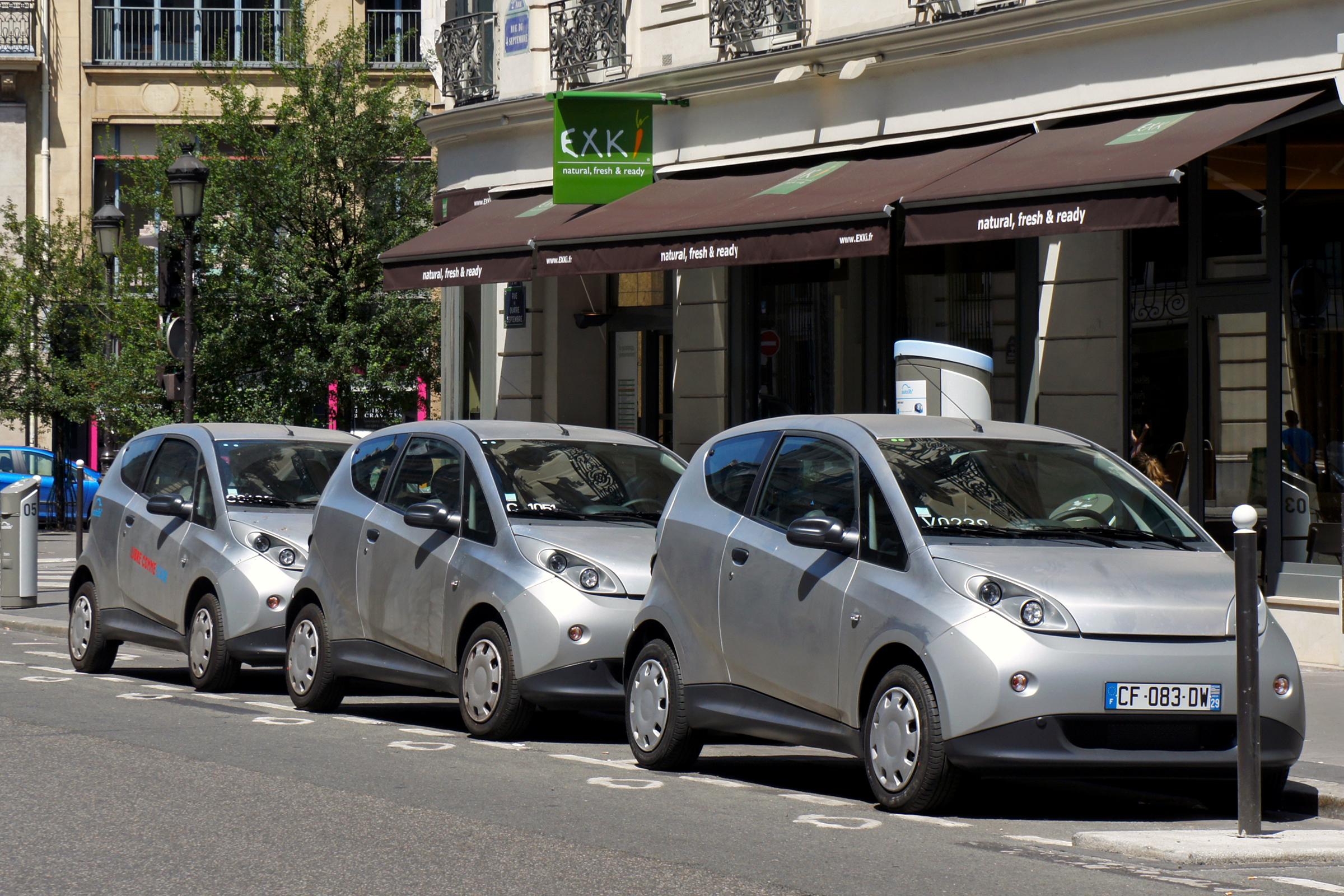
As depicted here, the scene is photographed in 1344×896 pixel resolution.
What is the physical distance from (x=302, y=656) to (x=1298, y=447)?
7.13 metres

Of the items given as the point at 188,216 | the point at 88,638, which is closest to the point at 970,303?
the point at 188,216

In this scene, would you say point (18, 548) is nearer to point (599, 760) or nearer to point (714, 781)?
point (599, 760)

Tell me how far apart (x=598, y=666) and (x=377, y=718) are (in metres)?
2.21

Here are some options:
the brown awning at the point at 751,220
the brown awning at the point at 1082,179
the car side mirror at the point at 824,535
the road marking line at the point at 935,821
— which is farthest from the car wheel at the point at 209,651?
the road marking line at the point at 935,821

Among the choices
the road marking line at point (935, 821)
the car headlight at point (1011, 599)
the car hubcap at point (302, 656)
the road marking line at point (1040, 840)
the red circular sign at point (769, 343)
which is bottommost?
the road marking line at point (1040, 840)

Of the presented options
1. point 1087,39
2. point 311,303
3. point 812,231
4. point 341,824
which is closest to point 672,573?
point 341,824

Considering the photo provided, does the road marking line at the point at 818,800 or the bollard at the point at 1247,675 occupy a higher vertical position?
the bollard at the point at 1247,675

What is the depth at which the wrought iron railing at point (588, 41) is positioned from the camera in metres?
19.4

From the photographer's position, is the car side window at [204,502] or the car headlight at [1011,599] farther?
the car side window at [204,502]

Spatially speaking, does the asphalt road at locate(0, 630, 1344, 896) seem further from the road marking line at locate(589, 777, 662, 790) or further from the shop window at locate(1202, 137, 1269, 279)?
the shop window at locate(1202, 137, 1269, 279)

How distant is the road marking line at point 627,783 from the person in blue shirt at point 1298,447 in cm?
685

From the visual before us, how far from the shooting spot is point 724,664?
8.38 m

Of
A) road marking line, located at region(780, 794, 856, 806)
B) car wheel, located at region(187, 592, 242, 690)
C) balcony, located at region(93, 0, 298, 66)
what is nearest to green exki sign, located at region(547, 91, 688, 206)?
car wheel, located at region(187, 592, 242, 690)

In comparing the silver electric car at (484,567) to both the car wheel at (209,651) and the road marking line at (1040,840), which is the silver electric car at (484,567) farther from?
the road marking line at (1040,840)
